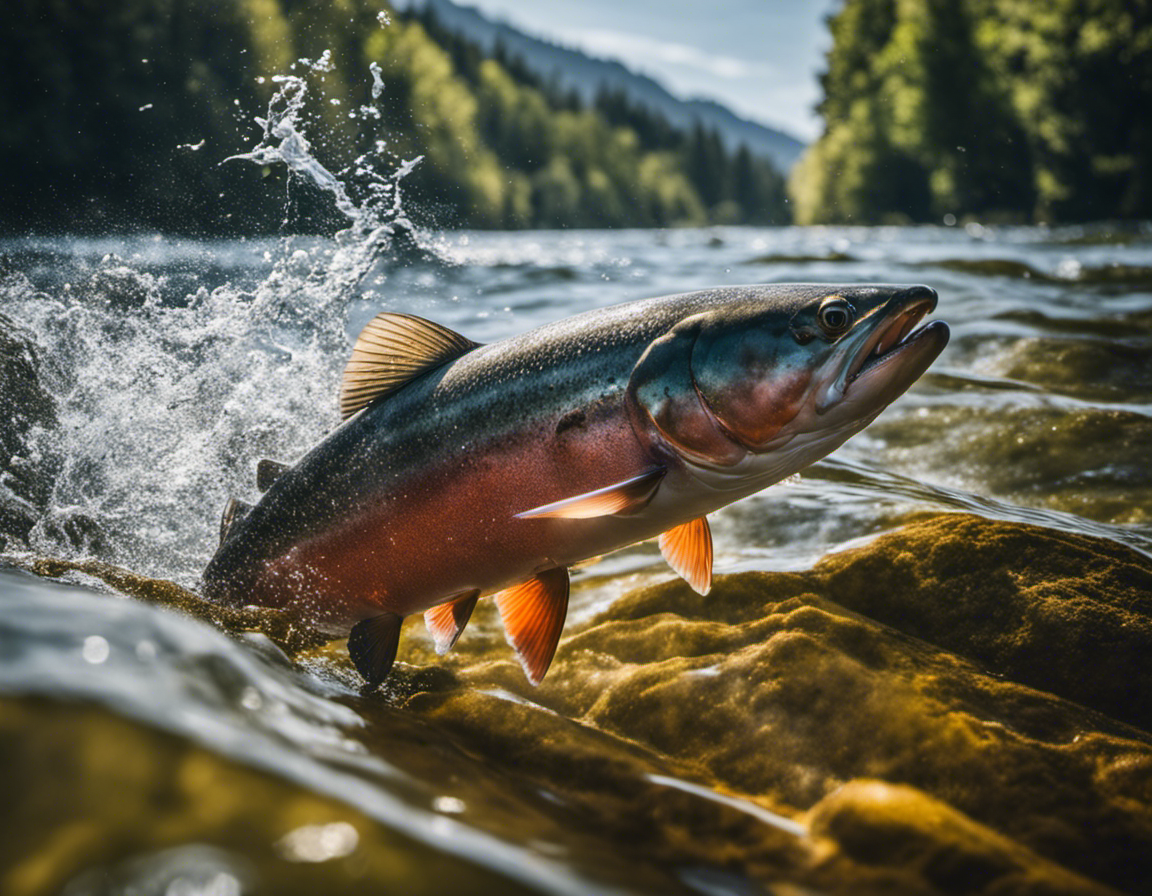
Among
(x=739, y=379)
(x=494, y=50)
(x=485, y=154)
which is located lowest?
(x=739, y=379)

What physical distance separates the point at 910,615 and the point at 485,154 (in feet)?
252

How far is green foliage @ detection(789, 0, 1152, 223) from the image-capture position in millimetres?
41625

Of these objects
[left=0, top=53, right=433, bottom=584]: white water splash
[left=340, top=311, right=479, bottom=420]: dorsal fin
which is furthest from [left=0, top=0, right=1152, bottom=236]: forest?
[left=340, top=311, right=479, bottom=420]: dorsal fin

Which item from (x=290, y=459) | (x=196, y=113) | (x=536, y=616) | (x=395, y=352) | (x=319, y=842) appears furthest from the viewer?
(x=196, y=113)

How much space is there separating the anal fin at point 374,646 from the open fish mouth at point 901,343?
181cm

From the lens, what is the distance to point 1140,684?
102 inches

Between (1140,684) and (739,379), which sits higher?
(739,379)

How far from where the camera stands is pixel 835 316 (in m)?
2.63

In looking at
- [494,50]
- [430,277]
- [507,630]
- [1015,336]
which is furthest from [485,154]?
[507,630]

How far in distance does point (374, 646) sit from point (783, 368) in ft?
5.63

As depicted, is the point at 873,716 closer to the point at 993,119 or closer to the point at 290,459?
the point at 290,459

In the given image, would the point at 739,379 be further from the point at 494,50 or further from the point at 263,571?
the point at 494,50

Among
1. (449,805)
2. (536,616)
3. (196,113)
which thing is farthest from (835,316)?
(196,113)

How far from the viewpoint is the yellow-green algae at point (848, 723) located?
1.73 meters
